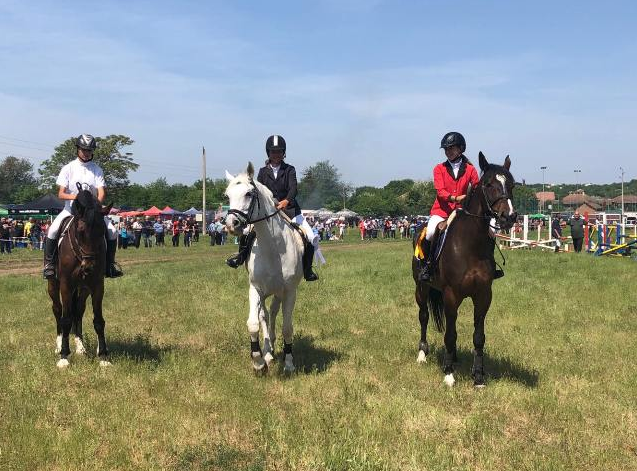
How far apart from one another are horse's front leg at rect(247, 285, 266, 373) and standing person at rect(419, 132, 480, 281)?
2.50 m

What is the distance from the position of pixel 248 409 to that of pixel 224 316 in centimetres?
613

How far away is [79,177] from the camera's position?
29.6ft

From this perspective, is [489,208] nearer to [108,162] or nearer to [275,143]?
[275,143]

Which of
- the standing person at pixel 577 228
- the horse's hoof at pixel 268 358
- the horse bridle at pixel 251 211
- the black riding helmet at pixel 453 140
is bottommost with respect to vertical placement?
the horse's hoof at pixel 268 358

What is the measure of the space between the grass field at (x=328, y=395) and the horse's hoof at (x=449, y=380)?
0.15m

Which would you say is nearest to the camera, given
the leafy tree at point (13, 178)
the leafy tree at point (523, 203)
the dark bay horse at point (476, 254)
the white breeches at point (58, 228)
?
the dark bay horse at point (476, 254)

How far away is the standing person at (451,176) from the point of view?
8.53 m

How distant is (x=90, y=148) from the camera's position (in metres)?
9.01

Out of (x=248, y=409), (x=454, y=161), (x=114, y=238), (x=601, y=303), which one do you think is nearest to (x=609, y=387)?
(x=454, y=161)

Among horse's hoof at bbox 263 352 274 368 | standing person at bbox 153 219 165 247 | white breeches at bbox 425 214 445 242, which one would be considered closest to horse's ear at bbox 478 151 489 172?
white breeches at bbox 425 214 445 242

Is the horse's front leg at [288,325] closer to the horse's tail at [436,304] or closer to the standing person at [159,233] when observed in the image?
the horse's tail at [436,304]

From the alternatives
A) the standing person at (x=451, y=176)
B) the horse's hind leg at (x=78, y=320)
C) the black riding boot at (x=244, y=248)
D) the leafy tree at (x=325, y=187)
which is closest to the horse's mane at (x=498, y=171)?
the standing person at (x=451, y=176)

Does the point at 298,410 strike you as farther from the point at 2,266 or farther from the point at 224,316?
the point at 2,266

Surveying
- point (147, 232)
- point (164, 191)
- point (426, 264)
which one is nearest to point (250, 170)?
point (426, 264)
